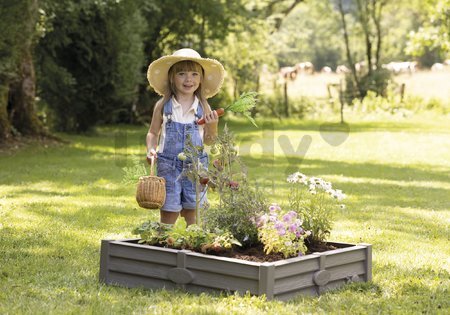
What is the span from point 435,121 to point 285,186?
18.7 metres

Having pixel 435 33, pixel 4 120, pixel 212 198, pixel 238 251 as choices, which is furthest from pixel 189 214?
pixel 435 33

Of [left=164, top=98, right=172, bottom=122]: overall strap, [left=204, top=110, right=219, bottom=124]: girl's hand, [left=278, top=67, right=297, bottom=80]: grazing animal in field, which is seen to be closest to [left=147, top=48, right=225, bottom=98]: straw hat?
[left=164, top=98, right=172, bottom=122]: overall strap

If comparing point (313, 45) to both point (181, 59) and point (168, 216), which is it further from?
point (168, 216)

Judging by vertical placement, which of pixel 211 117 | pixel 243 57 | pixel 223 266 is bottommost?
pixel 223 266

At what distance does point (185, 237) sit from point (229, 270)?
1.80 ft

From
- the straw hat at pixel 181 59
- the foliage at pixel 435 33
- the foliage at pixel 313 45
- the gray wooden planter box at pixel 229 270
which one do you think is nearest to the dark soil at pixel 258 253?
the gray wooden planter box at pixel 229 270

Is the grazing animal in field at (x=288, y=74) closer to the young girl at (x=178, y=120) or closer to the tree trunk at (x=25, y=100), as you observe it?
the tree trunk at (x=25, y=100)

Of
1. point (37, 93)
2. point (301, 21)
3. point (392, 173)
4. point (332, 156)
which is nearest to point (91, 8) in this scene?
point (37, 93)

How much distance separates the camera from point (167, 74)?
23.1ft

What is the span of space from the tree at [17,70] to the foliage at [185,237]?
378 inches

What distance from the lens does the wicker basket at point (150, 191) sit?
6.13m

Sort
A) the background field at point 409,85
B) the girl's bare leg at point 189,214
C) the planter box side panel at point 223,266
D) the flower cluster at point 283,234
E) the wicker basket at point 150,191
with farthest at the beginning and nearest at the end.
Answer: the background field at point 409,85
the girl's bare leg at point 189,214
the wicker basket at point 150,191
the flower cluster at point 283,234
the planter box side panel at point 223,266

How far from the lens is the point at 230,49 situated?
33344mm

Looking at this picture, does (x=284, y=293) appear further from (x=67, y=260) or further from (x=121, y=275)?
(x=67, y=260)
